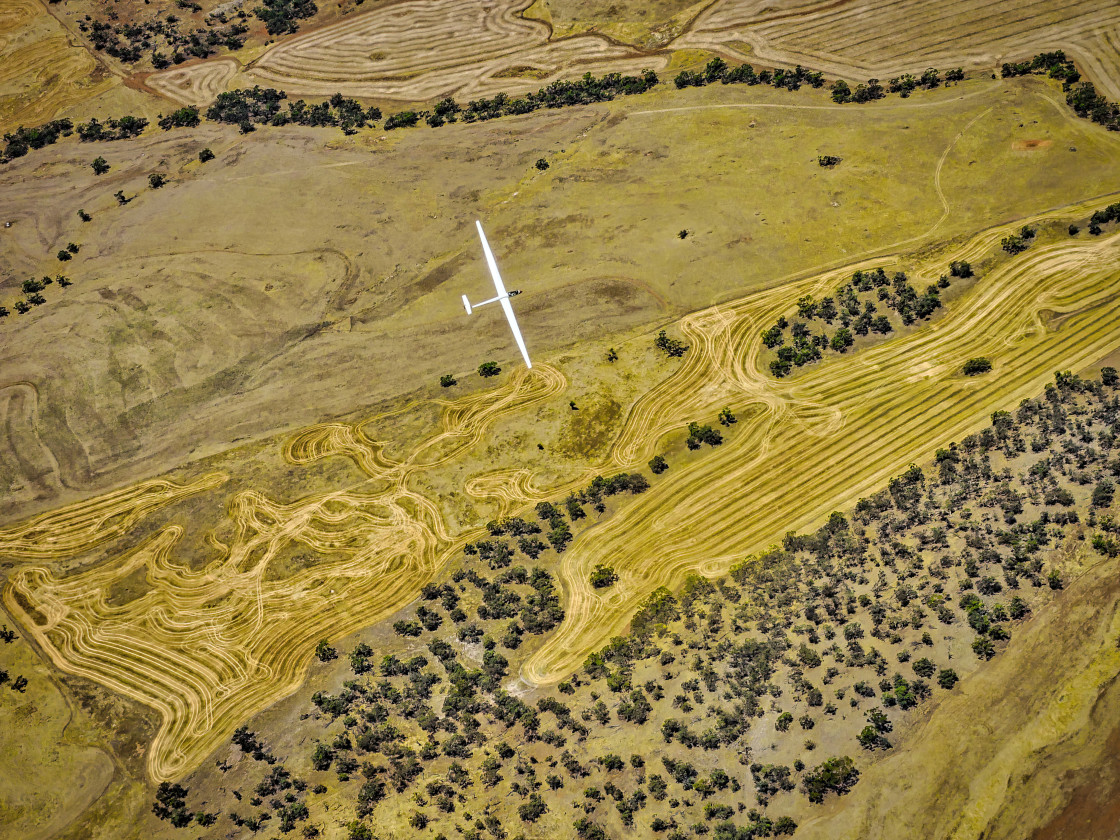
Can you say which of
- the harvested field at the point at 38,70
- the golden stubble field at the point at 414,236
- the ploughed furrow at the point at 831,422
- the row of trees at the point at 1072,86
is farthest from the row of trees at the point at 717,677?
the harvested field at the point at 38,70

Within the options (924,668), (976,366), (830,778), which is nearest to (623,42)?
(976,366)

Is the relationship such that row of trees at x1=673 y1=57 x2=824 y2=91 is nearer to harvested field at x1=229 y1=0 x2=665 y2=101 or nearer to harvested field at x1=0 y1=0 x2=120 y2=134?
harvested field at x1=229 y1=0 x2=665 y2=101

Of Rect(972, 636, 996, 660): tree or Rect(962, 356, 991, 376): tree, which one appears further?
Rect(962, 356, 991, 376): tree

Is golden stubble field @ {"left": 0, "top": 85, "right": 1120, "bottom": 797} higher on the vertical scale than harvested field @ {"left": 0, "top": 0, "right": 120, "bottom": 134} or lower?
lower

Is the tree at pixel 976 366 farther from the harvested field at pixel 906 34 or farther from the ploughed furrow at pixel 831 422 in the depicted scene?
the harvested field at pixel 906 34

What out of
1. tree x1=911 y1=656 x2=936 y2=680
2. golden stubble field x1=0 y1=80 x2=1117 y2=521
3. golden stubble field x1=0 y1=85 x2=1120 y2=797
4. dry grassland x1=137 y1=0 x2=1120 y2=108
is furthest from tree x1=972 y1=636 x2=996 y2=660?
dry grassland x1=137 y1=0 x2=1120 y2=108

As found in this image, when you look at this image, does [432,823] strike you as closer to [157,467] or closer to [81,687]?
[81,687]

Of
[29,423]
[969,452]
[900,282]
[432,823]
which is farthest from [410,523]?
[900,282]
